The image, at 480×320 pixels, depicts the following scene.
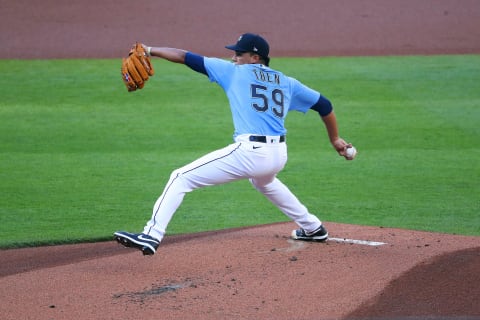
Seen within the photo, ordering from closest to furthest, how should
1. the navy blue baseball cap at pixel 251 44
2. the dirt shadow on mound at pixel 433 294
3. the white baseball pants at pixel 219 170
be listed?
1. the dirt shadow on mound at pixel 433 294
2. the white baseball pants at pixel 219 170
3. the navy blue baseball cap at pixel 251 44

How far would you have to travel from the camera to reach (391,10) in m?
20.2

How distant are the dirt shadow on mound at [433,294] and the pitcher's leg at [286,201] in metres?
1.02

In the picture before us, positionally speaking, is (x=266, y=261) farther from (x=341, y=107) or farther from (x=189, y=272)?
(x=341, y=107)

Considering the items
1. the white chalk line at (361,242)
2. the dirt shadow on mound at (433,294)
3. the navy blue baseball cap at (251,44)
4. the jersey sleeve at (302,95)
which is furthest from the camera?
the white chalk line at (361,242)

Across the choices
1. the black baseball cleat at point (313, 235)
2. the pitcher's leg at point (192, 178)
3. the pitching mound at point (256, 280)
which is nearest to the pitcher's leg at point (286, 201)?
the black baseball cleat at point (313, 235)

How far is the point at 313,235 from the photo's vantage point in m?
6.82

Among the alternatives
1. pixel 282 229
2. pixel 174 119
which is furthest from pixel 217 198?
pixel 174 119

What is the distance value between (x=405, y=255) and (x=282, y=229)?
1352 mm

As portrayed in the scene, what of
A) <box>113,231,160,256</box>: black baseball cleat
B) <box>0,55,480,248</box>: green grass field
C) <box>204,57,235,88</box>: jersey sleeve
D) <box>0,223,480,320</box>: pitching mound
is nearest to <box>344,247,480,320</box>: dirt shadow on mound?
<box>0,223,480,320</box>: pitching mound

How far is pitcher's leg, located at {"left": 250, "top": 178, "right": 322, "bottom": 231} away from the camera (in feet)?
21.7

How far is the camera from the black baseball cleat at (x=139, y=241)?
5.98 metres

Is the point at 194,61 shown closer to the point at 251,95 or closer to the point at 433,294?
the point at 251,95

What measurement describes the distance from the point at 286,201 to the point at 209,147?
4.77 meters

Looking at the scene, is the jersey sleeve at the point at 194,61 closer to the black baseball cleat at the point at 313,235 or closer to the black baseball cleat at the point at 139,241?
the black baseball cleat at the point at 139,241
